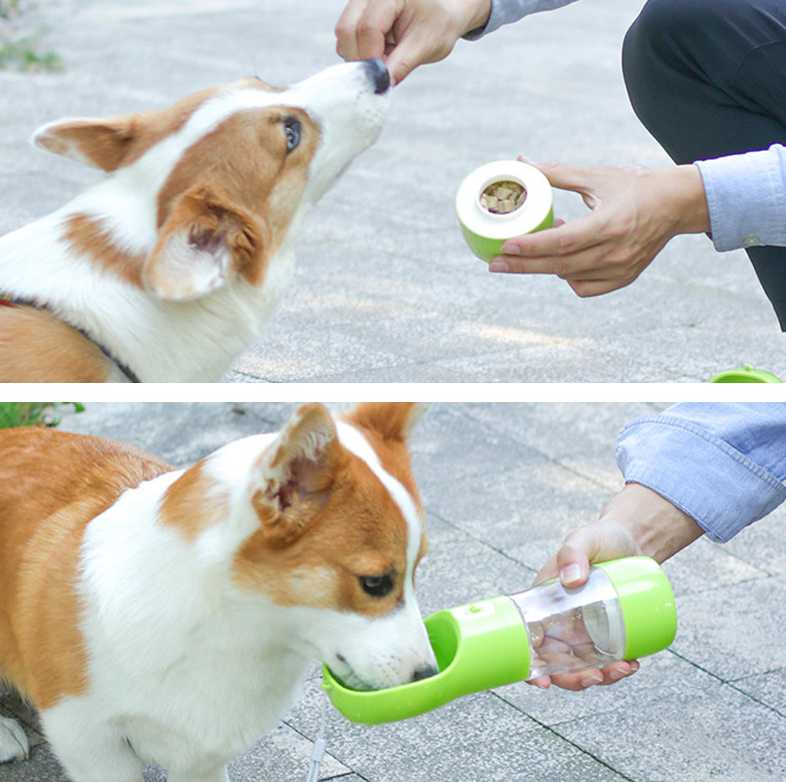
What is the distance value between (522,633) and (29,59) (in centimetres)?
606

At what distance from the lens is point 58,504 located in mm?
2578

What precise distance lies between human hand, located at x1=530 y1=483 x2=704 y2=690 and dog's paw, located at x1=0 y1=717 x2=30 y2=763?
3.18ft

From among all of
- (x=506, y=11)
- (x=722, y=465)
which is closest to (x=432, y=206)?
(x=506, y=11)

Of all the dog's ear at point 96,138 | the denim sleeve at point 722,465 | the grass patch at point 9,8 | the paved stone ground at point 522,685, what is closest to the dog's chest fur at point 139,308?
the dog's ear at point 96,138

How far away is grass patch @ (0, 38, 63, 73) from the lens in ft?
24.7

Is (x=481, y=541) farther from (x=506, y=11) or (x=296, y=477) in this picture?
(x=296, y=477)

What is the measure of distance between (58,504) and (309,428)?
710 millimetres

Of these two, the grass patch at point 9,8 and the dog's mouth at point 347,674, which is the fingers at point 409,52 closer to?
the dog's mouth at point 347,674

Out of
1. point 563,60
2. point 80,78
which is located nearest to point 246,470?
point 80,78

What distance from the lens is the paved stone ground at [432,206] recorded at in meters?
4.44

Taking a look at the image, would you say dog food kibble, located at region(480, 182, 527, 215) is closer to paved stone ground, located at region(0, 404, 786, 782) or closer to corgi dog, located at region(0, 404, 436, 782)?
corgi dog, located at region(0, 404, 436, 782)

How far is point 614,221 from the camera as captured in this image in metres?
2.60

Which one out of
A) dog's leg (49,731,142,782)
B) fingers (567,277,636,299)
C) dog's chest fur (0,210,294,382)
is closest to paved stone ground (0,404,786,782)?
dog's leg (49,731,142,782)

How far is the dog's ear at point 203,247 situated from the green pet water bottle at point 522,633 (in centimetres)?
73
